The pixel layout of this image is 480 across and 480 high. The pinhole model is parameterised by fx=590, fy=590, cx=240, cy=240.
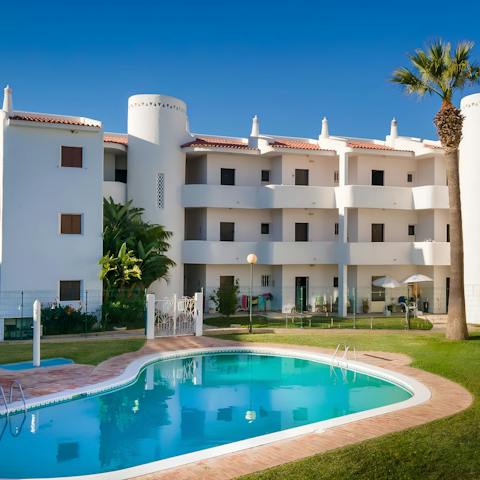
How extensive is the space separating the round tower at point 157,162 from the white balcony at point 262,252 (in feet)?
3.98

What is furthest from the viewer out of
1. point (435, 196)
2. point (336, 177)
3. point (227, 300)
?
point (336, 177)

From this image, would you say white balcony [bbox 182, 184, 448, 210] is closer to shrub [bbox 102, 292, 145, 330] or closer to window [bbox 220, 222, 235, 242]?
window [bbox 220, 222, 235, 242]

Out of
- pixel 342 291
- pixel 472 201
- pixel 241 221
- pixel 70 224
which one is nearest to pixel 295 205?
pixel 241 221

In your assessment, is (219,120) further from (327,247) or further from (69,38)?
(69,38)

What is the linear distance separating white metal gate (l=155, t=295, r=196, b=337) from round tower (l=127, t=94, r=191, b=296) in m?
6.65

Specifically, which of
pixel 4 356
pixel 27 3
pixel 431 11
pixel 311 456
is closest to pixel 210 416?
pixel 311 456

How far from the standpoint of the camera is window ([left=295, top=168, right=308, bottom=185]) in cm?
3600

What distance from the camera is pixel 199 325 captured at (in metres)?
26.0

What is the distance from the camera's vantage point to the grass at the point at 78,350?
20.1m

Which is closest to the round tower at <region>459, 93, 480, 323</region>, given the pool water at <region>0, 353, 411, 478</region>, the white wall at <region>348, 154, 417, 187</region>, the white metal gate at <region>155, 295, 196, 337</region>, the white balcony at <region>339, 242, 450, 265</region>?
the white balcony at <region>339, 242, 450, 265</region>

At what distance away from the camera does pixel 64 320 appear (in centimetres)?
→ 2541

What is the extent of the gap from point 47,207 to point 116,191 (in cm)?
606

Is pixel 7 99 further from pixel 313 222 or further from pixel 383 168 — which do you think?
pixel 383 168

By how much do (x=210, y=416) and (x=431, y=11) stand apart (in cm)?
1739
